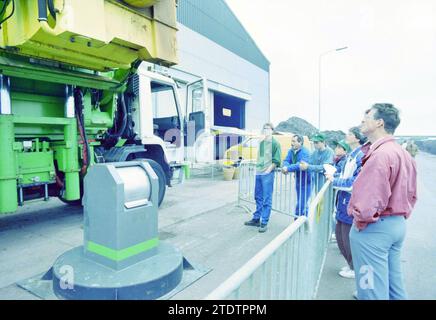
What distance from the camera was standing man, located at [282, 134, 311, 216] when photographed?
17.2 ft

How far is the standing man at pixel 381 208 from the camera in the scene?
2223mm

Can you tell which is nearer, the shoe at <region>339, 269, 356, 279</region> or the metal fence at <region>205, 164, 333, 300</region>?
the metal fence at <region>205, 164, 333, 300</region>

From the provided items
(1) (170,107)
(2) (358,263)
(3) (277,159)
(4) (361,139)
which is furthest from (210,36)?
(2) (358,263)

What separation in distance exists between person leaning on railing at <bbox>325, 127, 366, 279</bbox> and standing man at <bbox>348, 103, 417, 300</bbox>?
81 cm

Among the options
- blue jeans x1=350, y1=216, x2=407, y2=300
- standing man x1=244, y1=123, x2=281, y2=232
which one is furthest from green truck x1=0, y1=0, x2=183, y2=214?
blue jeans x1=350, y1=216, x2=407, y2=300

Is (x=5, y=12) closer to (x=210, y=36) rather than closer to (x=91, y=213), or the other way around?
(x=91, y=213)

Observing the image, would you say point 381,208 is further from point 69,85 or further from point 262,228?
point 69,85

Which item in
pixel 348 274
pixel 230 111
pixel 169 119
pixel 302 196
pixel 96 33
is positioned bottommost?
pixel 348 274

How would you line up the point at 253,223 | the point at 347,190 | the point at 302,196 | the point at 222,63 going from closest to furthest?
the point at 347,190 → the point at 302,196 → the point at 253,223 → the point at 222,63

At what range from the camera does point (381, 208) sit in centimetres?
222

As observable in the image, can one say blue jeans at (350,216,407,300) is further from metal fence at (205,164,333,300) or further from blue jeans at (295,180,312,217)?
blue jeans at (295,180,312,217)

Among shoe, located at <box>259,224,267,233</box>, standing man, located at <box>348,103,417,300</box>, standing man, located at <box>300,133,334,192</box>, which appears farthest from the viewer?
shoe, located at <box>259,224,267,233</box>

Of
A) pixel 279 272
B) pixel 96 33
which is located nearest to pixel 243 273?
pixel 279 272

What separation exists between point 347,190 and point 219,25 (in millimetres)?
19354
